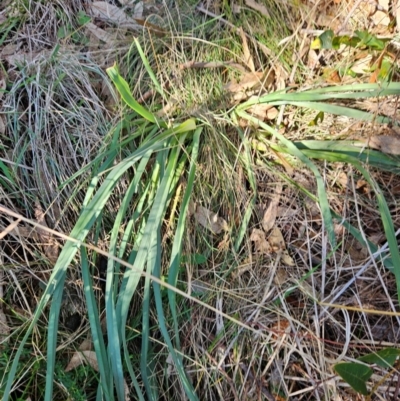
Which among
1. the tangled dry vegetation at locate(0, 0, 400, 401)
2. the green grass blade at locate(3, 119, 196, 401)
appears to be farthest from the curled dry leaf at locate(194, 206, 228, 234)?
the green grass blade at locate(3, 119, 196, 401)

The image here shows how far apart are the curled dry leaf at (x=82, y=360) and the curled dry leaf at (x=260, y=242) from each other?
536mm

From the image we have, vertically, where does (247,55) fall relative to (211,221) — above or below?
above

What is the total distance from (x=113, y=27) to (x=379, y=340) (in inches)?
51.1

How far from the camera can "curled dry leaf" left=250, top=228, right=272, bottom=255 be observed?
133 centimetres

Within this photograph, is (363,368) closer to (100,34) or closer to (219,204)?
(219,204)

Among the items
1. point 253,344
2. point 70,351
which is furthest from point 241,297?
point 70,351

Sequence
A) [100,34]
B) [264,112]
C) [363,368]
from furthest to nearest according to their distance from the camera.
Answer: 1. [100,34]
2. [264,112]
3. [363,368]

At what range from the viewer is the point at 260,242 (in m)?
1.34

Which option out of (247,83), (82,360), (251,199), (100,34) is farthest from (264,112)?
(82,360)

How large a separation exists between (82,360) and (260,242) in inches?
22.8

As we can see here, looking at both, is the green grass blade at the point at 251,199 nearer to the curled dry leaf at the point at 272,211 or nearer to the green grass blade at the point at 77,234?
the curled dry leaf at the point at 272,211

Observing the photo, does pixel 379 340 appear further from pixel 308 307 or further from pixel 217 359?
pixel 217 359

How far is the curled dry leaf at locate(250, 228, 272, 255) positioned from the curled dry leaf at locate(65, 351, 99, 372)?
21.1 inches

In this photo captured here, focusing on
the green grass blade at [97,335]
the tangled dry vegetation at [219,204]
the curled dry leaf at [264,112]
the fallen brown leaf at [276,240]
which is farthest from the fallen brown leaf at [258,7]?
the green grass blade at [97,335]
